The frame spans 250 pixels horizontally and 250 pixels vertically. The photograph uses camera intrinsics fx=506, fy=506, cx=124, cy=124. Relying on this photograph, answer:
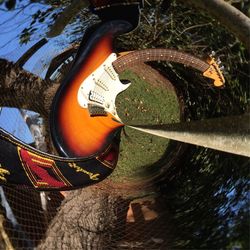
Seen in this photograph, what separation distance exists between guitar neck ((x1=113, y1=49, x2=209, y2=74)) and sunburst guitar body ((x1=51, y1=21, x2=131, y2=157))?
0.02 metres

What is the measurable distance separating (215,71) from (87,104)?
0.32m

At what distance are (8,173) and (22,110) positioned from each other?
181 mm

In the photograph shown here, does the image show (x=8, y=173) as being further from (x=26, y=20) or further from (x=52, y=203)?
(x=26, y=20)

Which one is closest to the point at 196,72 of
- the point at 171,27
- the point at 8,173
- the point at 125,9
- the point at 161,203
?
the point at 171,27

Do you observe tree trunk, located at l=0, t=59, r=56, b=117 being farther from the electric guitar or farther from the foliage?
the foliage

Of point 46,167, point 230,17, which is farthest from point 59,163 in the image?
point 230,17

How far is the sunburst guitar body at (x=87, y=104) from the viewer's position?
1240mm

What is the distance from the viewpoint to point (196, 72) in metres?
1.27

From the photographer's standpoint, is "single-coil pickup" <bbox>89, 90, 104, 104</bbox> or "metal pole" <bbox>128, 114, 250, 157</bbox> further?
"single-coil pickup" <bbox>89, 90, 104, 104</bbox>

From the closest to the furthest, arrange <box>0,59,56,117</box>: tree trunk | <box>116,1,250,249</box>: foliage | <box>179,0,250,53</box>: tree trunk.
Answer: <box>179,0,250,53</box>: tree trunk
<box>116,1,250,249</box>: foliage
<box>0,59,56,117</box>: tree trunk

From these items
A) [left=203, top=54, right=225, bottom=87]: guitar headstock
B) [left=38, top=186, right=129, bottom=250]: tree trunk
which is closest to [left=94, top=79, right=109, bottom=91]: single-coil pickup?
[left=203, top=54, right=225, bottom=87]: guitar headstock

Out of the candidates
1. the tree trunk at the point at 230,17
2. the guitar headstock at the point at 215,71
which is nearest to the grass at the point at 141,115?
the guitar headstock at the point at 215,71

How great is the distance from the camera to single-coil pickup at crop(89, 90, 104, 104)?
4.08 feet

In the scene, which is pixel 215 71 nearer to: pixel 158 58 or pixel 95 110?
pixel 158 58
